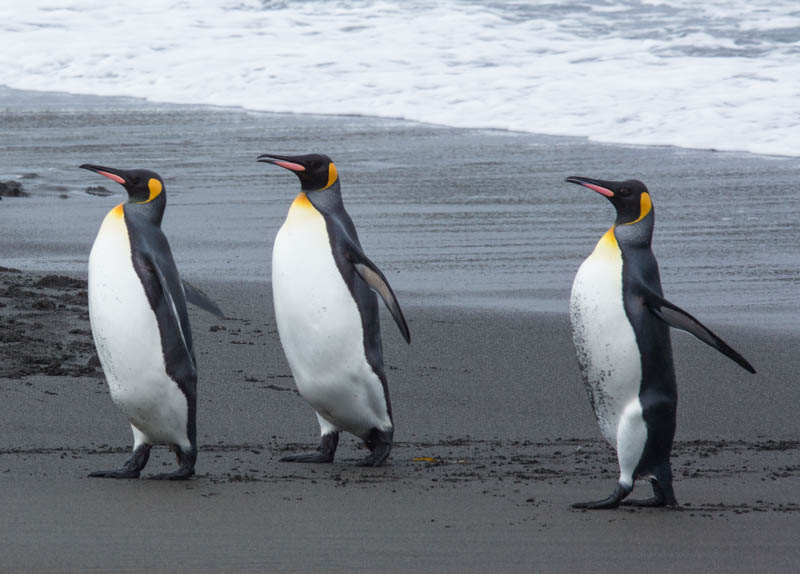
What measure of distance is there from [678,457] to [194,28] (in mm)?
18491

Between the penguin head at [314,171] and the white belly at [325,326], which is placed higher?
the penguin head at [314,171]

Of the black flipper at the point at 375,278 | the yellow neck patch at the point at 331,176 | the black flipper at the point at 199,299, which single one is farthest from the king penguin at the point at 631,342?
the black flipper at the point at 199,299

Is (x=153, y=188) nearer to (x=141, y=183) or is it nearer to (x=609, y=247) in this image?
(x=141, y=183)

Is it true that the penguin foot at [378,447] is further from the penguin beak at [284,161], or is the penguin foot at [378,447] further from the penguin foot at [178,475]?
the penguin beak at [284,161]

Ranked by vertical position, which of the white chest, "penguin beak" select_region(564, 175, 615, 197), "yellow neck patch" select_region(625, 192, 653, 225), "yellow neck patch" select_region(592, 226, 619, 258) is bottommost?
the white chest

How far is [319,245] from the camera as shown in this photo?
4.60 m

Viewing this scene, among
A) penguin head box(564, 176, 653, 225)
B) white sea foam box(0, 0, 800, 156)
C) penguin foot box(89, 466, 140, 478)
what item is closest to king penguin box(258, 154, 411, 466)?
penguin foot box(89, 466, 140, 478)

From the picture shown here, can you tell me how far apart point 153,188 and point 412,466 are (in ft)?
4.23

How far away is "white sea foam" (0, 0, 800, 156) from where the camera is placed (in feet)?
46.1

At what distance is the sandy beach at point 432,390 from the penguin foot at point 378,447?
0.05 m

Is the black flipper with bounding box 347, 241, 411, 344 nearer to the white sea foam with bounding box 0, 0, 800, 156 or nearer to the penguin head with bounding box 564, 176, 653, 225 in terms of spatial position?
the penguin head with bounding box 564, 176, 653, 225

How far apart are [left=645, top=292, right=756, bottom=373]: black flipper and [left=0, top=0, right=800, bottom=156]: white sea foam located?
848cm

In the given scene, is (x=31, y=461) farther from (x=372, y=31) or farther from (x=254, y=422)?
(x=372, y=31)

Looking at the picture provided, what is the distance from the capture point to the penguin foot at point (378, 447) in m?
4.46
